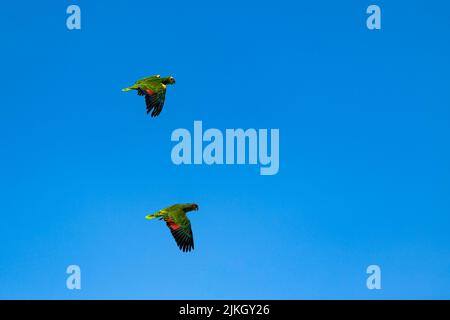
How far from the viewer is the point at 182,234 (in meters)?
17.6

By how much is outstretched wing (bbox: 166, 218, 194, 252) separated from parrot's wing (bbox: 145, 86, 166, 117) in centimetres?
306

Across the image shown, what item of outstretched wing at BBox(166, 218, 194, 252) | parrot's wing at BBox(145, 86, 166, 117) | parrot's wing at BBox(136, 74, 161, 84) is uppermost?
parrot's wing at BBox(136, 74, 161, 84)

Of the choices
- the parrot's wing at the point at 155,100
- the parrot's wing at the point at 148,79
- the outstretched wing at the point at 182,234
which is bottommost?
the outstretched wing at the point at 182,234

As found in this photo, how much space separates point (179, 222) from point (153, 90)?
381cm

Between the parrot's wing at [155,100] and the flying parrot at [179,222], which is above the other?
the parrot's wing at [155,100]

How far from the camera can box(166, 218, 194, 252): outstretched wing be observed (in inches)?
691

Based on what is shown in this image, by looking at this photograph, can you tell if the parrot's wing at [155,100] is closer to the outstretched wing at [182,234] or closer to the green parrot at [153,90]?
the green parrot at [153,90]

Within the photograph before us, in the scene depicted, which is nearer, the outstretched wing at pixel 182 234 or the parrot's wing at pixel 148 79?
the outstretched wing at pixel 182 234

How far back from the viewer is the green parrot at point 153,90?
58.6ft

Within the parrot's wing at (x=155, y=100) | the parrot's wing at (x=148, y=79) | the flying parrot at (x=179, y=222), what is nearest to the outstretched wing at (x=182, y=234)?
the flying parrot at (x=179, y=222)

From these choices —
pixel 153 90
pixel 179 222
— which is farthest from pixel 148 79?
pixel 179 222

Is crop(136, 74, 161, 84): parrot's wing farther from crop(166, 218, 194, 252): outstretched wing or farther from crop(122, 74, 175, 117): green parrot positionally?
crop(166, 218, 194, 252): outstretched wing

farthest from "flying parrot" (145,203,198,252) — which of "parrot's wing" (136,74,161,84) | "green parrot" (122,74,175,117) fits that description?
"parrot's wing" (136,74,161,84)
